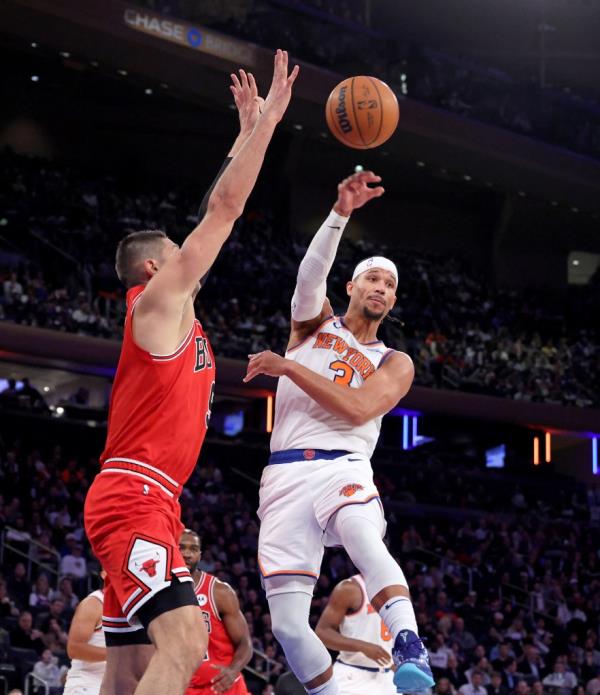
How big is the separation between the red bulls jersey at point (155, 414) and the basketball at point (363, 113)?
8.56 ft

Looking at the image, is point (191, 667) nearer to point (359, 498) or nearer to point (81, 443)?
point (359, 498)

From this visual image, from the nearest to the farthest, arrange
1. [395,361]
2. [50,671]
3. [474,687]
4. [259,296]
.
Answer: [395,361], [50,671], [474,687], [259,296]

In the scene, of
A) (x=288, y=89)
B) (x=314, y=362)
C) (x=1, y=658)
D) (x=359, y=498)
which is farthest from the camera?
(x=1, y=658)

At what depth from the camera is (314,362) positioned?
658cm

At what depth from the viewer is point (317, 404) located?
6410 mm

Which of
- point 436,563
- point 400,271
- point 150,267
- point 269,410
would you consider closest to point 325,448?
point 150,267

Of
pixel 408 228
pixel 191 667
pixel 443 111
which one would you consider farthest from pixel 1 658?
pixel 408 228

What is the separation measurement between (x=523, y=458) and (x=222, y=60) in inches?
544

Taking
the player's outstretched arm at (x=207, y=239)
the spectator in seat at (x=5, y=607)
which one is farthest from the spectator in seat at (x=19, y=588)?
the player's outstretched arm at (x=207, y=239)

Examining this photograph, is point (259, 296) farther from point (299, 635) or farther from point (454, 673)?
point (299, 635)

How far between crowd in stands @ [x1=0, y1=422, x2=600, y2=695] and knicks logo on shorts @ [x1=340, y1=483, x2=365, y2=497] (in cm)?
793

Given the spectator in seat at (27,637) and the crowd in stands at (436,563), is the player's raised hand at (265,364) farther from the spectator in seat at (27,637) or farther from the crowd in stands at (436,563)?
the spectator in seat at (27,637)

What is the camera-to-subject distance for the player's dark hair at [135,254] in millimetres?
5352

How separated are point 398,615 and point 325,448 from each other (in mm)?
1188
